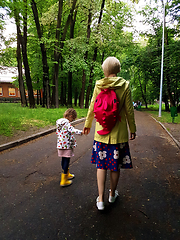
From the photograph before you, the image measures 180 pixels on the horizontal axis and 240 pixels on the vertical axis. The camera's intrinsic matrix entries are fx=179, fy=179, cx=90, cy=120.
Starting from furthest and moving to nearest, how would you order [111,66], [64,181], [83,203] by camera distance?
1. [64,181]
2. [83,203]
3. [111,66]

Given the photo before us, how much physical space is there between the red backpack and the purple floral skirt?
0.74 ft

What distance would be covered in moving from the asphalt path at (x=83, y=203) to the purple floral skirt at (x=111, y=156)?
70 centimetres

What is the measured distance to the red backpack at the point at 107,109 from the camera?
7.69ft

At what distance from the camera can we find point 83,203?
2812 millimetres

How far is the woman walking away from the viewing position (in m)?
2.37

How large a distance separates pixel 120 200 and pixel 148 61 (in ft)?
74.7

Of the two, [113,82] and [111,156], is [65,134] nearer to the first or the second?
[111,156]

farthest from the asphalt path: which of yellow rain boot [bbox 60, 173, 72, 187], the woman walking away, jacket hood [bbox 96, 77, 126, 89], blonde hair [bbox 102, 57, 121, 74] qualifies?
blonde hair [bbox 102, 57, 121, 74]

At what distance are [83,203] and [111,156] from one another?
0.96 meters

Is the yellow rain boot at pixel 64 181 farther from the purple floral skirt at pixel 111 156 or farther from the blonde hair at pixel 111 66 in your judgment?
the blonde hair at pixel 111 66

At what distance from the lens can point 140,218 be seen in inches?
97.1

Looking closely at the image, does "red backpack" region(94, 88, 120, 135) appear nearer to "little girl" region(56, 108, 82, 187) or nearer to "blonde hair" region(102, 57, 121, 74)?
"blonde hair" region(102, 57, 121, 74)

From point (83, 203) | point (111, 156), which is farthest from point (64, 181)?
point (111, 156)

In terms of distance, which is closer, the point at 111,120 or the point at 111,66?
the point at 111,120
